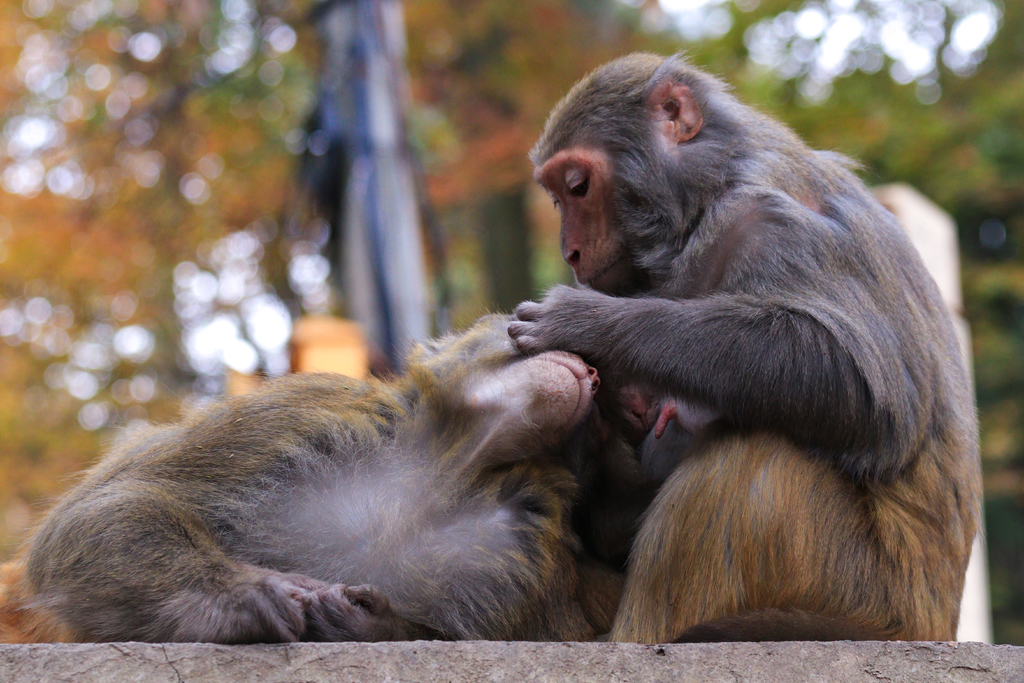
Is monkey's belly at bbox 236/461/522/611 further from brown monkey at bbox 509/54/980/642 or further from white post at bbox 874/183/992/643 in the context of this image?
white post at bbox 874/183/992/643

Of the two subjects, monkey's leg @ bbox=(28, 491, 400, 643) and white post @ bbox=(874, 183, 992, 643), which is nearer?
monkey's leg @ bbox=(28, 491, 400, 643)

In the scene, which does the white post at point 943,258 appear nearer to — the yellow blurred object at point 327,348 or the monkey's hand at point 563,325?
the monkey's hand at point 563,325

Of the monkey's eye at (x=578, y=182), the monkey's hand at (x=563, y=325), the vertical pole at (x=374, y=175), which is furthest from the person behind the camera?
the vertical pole at (x=374, y=175)

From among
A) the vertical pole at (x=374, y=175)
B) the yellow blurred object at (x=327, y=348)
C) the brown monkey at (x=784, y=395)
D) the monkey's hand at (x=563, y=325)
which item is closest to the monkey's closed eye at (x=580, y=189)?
the brown monkey at (x=784, y=395)

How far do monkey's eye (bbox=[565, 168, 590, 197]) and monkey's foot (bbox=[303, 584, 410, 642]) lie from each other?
5.27 ft

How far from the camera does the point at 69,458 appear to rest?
45.0 feet

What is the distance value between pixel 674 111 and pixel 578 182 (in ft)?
1.47

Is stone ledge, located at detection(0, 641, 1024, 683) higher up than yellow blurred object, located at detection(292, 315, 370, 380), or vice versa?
yellow blurred object, located at detection(292, 315, 370, 380)

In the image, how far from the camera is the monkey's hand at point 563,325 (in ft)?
10.3

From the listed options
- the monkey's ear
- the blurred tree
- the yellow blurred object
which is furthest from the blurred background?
the monkey's ear

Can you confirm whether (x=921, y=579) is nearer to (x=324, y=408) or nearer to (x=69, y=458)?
(x=324, y=408)

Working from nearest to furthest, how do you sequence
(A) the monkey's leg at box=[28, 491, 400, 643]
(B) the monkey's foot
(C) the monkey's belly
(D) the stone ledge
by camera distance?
(D) the stone ledge
(A) the monkey's leg at box=[28, 491, 400, 643]
(B) the monkey's foot
(C) the monkey's belly

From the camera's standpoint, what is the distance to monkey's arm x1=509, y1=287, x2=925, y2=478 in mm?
2934

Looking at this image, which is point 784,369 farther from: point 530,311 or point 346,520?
point 346,520
